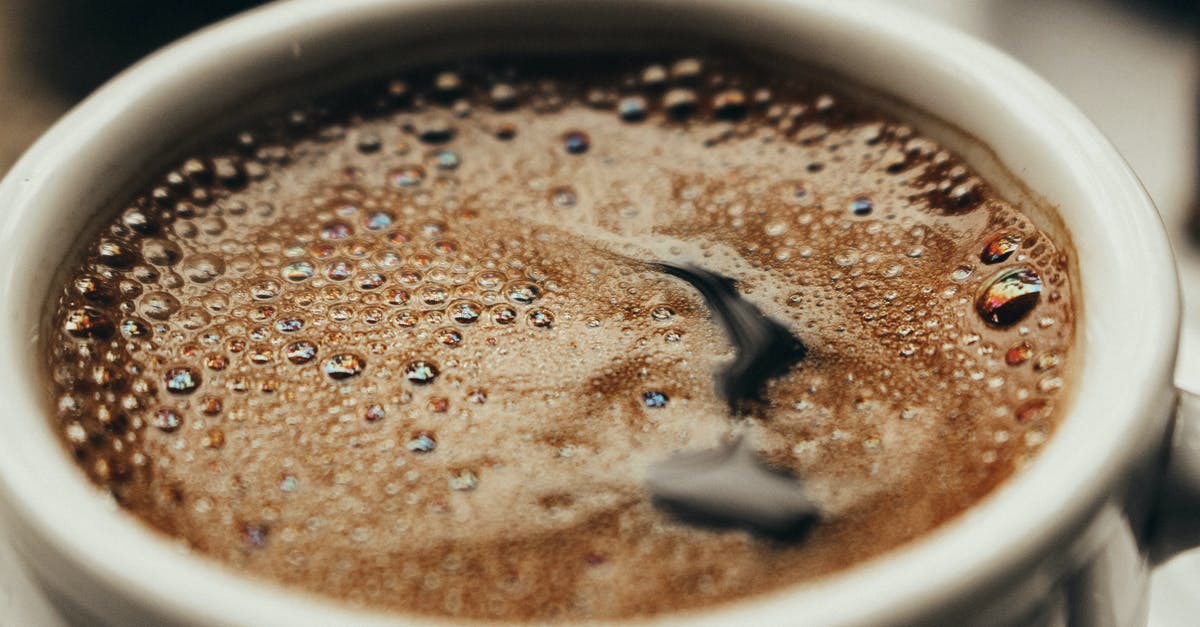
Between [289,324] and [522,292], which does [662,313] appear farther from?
[289,324]

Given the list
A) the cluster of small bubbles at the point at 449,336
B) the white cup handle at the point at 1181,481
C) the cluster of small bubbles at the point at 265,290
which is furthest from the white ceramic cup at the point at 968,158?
the cluster of small bubbles at the point at 449,336

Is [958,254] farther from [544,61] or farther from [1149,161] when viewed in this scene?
[1149,161]

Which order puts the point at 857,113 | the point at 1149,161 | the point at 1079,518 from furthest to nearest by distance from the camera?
the point at 1149,161
the point at 857,113
the point at 1079,518

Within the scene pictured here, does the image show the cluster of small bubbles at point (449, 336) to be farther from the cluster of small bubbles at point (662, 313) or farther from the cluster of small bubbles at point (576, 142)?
the cluster of small bubbles at point (576, 142)

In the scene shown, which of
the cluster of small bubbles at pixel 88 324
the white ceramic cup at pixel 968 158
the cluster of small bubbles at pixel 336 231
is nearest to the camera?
the white ceramic cup at pixel 968 158

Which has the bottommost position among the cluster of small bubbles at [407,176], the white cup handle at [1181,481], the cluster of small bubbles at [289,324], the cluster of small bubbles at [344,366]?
the white cup handle at [1181,481]

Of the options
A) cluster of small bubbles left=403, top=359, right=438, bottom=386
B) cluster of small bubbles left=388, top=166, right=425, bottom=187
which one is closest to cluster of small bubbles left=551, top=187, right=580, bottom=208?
cluster of small bubbles left=388, top=166, right=425, bottom=187

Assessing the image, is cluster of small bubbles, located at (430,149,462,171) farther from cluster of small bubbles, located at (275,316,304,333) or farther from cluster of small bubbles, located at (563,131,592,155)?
cluster of small bubbles, located at (275,316,304,333)

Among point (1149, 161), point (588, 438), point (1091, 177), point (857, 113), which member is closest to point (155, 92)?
point (588, 438)
